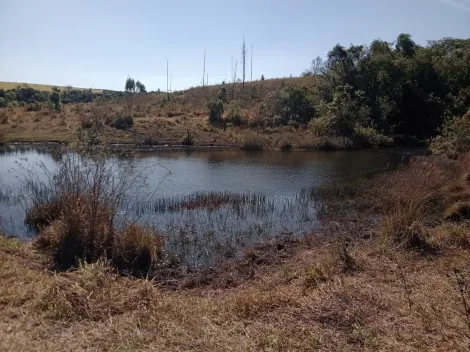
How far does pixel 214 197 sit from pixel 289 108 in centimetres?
2957

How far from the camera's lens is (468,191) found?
47.7 feet

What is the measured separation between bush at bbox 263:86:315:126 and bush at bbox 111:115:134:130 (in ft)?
46.7

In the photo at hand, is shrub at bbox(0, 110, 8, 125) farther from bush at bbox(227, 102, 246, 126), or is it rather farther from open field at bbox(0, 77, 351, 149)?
bush at bbox(227, 102, 246, 126)

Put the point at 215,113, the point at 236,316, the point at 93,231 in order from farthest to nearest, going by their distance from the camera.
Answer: the point at 215,113
the point at 93,231
the point at 236,316

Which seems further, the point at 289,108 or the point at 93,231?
the point at 289,108

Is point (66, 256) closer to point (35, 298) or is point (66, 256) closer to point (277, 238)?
point (35, 298)

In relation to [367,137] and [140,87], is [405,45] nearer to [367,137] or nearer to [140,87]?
[367,137]

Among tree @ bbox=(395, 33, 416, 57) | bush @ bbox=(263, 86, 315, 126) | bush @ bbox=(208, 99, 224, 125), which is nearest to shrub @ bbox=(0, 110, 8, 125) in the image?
bush @ bbox=(208, 99, 224, 125)

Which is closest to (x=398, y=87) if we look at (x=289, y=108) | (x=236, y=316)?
(x=289, y=108)

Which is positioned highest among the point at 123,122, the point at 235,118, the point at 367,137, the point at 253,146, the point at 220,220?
the point at 235,118

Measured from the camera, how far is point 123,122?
37.9 metres

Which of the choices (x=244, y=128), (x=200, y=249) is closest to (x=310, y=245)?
(x=200, y=249)

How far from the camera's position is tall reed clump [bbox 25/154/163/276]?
8.61 m

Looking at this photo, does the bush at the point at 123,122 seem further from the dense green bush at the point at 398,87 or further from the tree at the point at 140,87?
the tree at the point at 140,87
